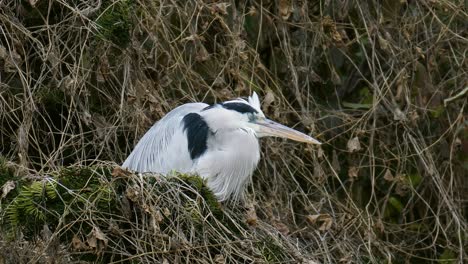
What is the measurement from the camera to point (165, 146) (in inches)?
169

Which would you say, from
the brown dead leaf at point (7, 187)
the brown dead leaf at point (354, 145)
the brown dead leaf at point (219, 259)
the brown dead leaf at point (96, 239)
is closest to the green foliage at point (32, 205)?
the brown dead leaf at point (7, 187)

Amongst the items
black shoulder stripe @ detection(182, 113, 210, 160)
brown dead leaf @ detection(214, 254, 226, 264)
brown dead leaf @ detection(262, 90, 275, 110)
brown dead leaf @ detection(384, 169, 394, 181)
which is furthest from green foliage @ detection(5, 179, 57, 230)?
brown dead leaf @ detection(384, 169, 394, 181)

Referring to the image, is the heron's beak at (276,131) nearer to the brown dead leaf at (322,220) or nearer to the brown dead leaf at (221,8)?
the brown dead leaf at (322,220)

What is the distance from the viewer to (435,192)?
5.04m

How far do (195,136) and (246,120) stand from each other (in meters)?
0.21

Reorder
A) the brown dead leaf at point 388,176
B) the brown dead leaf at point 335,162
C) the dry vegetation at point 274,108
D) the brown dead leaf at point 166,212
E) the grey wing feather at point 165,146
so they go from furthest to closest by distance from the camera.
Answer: the brown dead leaf at point 335,162 → the brown dead leaf at point 388,176 → the grey wing feather at point 165,146 → the dry vegetation at point 274,108 → the brown dead leaf at point 166,212

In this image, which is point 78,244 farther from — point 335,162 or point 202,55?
point 335,162

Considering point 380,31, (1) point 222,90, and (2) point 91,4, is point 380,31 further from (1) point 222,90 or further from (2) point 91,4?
(2) point 91,4

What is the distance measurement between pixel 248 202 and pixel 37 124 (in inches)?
36.5

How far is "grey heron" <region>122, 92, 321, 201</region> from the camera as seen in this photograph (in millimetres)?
4191

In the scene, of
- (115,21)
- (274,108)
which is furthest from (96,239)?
(274,108)

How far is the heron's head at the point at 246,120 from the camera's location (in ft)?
13.7

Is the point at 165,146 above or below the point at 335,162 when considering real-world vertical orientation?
above

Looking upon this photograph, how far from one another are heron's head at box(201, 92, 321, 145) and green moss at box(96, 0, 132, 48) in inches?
17.6
